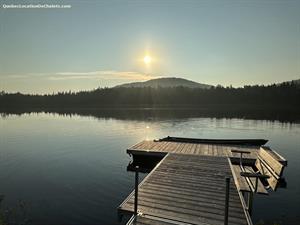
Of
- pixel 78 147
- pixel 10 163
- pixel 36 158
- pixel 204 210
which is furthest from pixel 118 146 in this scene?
pixel 204 210

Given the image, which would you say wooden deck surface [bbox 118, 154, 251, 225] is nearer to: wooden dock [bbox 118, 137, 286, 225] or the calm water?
wooden dock [bbox 118, 137, 286, 225]

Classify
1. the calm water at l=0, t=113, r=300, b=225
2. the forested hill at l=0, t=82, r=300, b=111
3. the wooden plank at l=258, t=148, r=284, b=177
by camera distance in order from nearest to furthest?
the wooden plank at l=258, t=148, r=284, b=177
the calm water at l=0, t=113, r=300, b=225
the forested hill at l=0, t=82, r=300, b=111

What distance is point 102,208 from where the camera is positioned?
10.1 m

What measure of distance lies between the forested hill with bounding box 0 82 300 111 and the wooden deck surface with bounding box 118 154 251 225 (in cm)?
9983

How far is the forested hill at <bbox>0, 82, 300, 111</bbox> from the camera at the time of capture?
336 ft

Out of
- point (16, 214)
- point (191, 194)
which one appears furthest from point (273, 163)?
point (16, 214)

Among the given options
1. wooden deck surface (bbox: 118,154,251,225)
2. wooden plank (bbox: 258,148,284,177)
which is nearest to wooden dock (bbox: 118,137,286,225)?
wooden deck surface (bbox: 118,154,251,225)

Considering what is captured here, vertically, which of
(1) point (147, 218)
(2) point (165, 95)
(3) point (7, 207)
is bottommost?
(3) point (7, 207)

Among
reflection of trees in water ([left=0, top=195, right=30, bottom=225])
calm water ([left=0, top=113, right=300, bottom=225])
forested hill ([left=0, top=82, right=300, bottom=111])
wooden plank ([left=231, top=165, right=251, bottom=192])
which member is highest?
forested hill ([left=0, top=82, right=300, bottom=111])

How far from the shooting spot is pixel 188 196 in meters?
7.42

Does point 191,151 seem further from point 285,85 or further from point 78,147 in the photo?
point 285,85

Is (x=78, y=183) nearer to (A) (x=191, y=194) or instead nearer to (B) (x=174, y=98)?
(A) (x=191, y=194)

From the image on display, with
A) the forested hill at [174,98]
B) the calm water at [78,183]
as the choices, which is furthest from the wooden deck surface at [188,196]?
the forested hill at [174,98]

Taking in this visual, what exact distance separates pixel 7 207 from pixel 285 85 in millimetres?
121092
